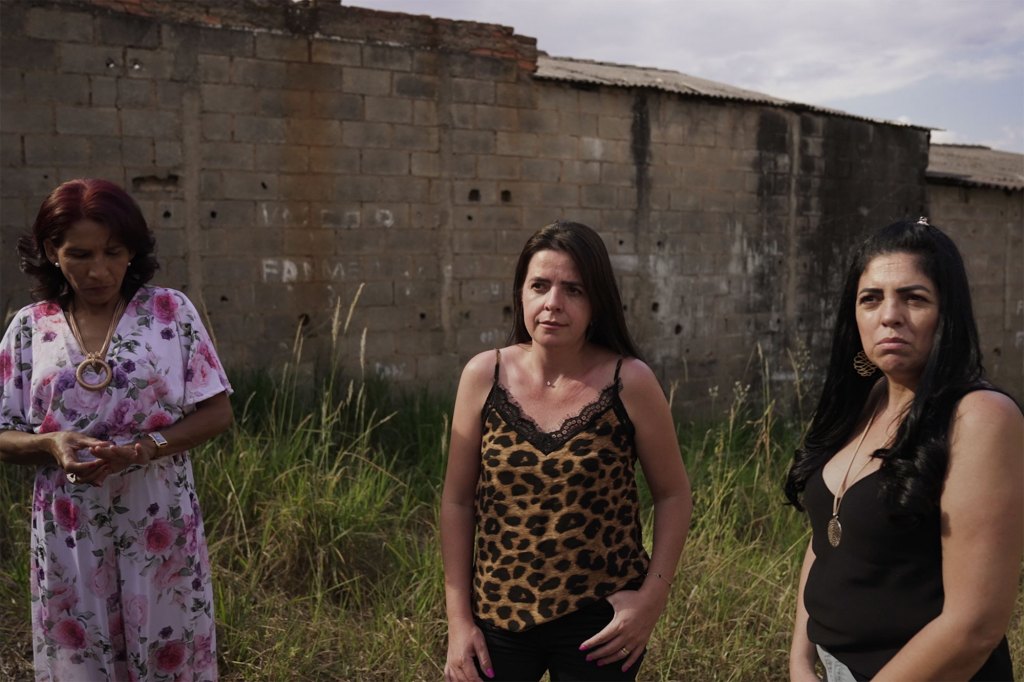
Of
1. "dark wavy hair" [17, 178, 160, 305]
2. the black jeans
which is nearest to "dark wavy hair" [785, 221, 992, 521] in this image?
the black jeans

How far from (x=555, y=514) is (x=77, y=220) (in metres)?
1.38

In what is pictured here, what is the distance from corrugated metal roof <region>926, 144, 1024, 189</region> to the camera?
32.7 ft

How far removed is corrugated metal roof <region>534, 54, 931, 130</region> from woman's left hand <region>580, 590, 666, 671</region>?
6.00 m

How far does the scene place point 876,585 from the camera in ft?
5.28

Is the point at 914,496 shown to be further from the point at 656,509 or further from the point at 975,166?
the point at 975,166

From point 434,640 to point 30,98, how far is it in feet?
14.6

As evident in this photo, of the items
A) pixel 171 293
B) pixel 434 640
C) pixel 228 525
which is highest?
pixel 171 293

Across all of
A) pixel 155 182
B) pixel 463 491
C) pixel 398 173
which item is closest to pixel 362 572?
pixel 463 491

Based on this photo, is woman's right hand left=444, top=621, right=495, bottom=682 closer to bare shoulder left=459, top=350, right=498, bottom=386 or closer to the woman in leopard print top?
the woman in leopard print top

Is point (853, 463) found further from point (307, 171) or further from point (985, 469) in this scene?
point (307, 171)

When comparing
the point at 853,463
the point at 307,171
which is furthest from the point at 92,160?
the point at 853,463

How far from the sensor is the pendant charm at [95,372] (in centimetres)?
220

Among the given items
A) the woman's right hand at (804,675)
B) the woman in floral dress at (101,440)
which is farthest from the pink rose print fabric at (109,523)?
the woman's right hand at (804,675)

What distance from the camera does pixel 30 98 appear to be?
18.7 feet
